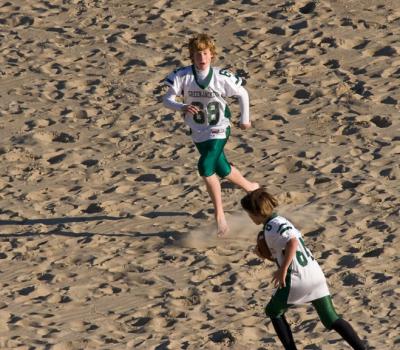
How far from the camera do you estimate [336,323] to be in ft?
32.9

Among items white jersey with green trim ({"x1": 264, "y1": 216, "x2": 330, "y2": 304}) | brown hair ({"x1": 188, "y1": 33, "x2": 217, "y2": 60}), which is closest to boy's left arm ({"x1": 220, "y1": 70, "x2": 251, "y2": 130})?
brown hair ({"x1": 188, "y1": 33, "x2": 217, "y2": 60})

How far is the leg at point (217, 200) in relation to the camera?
13.1m

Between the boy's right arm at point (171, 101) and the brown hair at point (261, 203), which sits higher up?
the brown hair at point (261, 203)

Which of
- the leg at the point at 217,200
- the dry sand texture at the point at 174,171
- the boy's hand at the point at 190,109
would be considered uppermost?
the boy's hand at the point at 190,109

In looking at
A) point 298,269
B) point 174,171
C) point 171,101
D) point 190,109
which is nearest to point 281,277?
point 298,269

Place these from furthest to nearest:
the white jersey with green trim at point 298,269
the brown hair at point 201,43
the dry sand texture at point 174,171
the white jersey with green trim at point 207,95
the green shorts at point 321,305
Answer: the white jersey with green trim at point 207,95
the brown hair at point 201,43
the dry sand texture at point 174,171
the green shorts at point 321,305
the white jersey with green trim at point 298,269

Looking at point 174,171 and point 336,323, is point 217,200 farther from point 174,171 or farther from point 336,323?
point 336,323

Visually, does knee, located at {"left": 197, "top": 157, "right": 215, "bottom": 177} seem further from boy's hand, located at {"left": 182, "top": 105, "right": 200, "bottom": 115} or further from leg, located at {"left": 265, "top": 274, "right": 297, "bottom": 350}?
leg, located at {"left": 265, "top": 274, "right": 297, "bottom": 350}

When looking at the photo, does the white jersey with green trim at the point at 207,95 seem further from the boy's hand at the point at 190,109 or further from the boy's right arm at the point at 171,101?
the boy's hand at the point at 190,109

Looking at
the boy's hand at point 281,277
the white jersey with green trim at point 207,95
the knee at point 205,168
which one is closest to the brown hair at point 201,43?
the white jersey with green trim at point 207,95

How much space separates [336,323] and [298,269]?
45 cm

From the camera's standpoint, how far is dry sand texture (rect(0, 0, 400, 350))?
11844 millimetres

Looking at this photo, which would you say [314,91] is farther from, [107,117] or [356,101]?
[107,117]

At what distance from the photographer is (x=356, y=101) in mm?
15922
